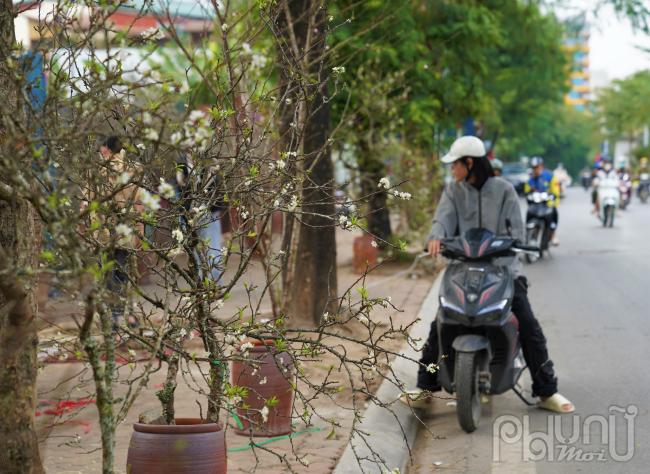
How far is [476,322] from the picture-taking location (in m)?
7.28

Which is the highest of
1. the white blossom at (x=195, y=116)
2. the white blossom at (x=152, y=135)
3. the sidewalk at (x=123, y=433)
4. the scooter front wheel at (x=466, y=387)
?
the white blossom at (x=195, y=116)

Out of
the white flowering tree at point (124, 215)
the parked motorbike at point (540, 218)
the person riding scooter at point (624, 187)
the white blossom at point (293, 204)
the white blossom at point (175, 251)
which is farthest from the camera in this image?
the person riding scooter at point (624, 187)

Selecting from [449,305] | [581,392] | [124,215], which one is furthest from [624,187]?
[124,215]

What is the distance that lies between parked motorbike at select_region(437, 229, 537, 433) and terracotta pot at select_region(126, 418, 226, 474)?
264cm

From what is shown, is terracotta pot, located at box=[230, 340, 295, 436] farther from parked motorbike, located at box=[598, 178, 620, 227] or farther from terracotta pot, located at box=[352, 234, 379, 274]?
parked motorbike, located at box=[598, 178, 620, 227]

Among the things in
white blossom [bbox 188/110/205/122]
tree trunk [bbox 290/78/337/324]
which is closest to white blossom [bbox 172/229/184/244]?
white blossom [bbox 188/110/205/122]

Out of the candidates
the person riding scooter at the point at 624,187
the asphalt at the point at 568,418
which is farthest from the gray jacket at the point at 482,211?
the person riding scooter at the point at 624,187

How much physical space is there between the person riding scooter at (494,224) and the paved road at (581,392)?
0.73 feet

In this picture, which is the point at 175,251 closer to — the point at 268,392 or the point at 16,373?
the point at 16,373

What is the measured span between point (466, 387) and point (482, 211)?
1274 mm

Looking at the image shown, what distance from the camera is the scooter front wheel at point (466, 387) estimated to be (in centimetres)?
709

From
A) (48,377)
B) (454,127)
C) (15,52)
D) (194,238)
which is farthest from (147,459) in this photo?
(454,127)

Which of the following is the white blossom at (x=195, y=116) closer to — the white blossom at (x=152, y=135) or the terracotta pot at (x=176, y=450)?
the white blossom at (x=152, y=135)

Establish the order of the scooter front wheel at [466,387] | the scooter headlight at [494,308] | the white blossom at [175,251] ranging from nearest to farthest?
1. the white blossom at [175,251]
2. the scooter front wheel at [466,387]
3. the scooter headlight at [494,308]
